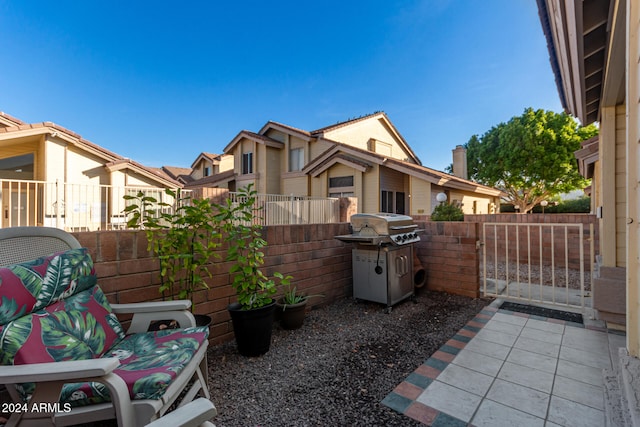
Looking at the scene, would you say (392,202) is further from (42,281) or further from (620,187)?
(42,281)

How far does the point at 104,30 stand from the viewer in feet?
29.7

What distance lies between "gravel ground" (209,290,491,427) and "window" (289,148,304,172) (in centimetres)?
1142

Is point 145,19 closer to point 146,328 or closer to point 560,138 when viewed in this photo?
point 146,328

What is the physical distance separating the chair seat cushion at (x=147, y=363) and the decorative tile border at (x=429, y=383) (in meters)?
1.47

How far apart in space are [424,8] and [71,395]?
434 inches

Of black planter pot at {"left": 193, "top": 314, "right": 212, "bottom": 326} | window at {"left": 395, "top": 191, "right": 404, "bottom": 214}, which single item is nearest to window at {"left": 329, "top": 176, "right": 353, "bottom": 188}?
window at {"left": 395, "top": 191, "right": 404, "bottom": 214}

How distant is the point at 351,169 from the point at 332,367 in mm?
10095

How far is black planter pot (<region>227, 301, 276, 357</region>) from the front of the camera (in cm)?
258

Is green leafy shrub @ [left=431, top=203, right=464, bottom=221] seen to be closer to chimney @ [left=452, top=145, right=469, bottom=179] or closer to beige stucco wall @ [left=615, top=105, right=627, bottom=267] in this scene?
beige stucco wall @ [left=615, top=105, right=627, bottom=267]

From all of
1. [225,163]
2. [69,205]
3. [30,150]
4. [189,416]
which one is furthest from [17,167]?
[189,416]

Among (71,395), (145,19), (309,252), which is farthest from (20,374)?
(145,19)

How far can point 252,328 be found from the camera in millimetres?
2607

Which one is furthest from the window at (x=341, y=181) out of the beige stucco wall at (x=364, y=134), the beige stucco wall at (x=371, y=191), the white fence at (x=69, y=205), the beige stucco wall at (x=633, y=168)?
the beige stucco wall at (x=633, y=168)

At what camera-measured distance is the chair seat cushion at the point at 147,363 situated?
132 centimetres
